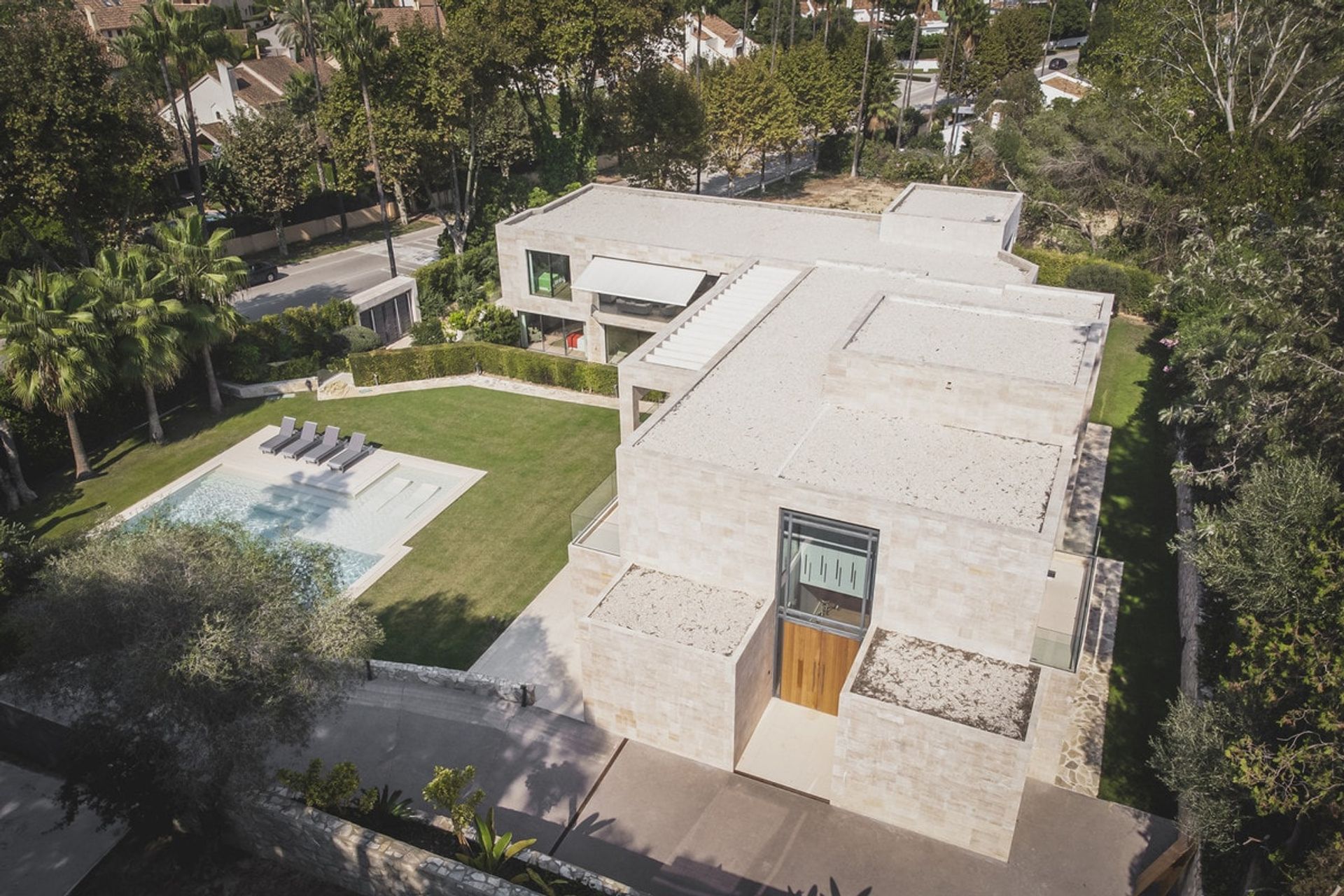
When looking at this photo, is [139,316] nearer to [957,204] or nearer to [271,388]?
[271,388]

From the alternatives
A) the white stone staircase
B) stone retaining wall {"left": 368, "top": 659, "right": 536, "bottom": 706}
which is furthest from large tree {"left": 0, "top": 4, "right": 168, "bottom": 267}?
stone retaining wall {"left": 368, "top": 659, "right": 536, "bottom": 706}

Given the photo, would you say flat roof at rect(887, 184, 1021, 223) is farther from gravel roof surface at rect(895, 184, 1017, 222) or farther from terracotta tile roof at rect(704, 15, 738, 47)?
terracotta tile roof at rect(704, 15, 738, 47)

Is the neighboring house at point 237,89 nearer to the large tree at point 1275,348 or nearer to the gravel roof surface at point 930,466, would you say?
the gravel roof surface at point 930,466

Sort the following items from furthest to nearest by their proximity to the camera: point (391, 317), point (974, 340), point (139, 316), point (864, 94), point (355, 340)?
point (864, 94), point (391, 317), point (355, 340), point (139, 316), point (974, 340)

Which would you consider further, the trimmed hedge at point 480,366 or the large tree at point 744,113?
the large tree at point 744,113

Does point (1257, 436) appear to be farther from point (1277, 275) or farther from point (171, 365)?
point (171, 365)

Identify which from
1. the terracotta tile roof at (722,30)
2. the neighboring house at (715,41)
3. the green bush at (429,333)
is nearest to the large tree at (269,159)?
the green bush at (429,333)

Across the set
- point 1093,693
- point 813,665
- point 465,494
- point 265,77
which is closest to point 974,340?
point 1093,693
